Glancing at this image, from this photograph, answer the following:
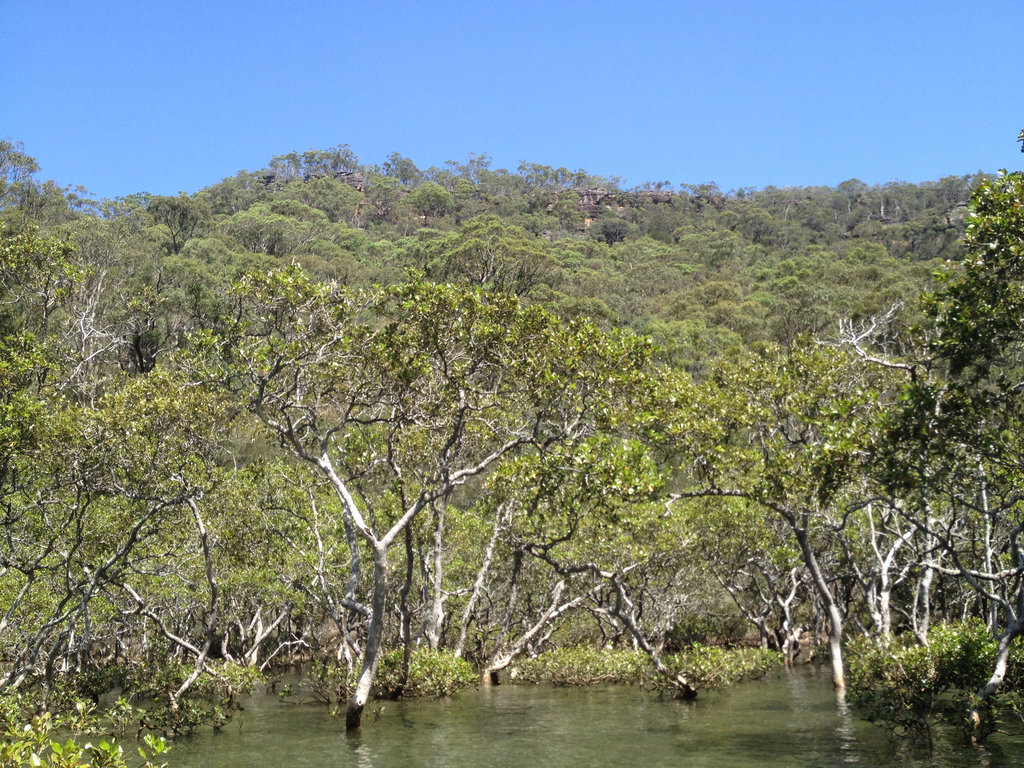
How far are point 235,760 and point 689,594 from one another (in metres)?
20.9

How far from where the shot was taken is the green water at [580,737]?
14.7 meters

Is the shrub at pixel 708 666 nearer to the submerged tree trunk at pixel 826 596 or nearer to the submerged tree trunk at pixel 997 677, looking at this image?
the submerged tree trunk at pixel 826 596

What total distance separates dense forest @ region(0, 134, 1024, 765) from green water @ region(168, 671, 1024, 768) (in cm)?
78

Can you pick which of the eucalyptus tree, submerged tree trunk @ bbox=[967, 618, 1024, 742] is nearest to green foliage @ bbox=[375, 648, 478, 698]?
the eucalyptus tree

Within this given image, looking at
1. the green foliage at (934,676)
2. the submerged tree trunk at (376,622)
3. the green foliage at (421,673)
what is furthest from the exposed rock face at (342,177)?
the green foliage at (934,676)

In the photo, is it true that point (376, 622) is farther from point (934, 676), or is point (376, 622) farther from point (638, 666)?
point (638, 666)

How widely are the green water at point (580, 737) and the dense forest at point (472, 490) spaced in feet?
2.55

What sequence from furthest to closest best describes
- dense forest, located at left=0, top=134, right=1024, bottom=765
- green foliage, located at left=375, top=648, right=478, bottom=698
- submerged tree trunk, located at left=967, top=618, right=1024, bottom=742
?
green foliage, located at left=375, top=648, right=478, bottom=698 → dense forest, located at left=0, top=134, right=1024, bottom=765 → submerged tree trunk, located at left=967, top=618, right=1024, bottom=742

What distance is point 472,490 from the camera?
36.8 m

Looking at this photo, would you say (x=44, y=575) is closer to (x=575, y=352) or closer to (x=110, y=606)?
(x=110, y=606)

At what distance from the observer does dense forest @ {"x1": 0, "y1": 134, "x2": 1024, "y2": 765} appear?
1343 cm

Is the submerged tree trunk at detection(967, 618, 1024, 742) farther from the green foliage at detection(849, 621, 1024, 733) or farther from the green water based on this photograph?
the green foliage at detection(849, 621, 1024, 733)

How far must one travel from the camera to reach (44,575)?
2167cm

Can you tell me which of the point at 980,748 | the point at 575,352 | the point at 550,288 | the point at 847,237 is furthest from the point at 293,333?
the point at 847,237
